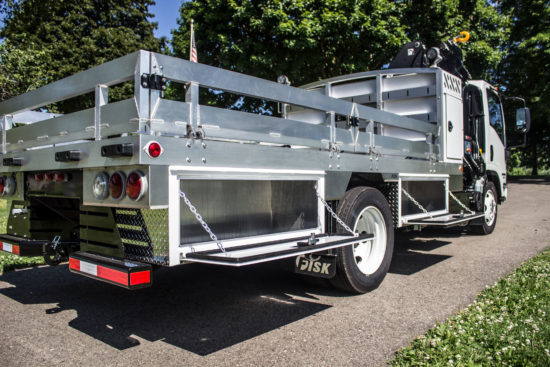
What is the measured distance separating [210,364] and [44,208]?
2.47 m

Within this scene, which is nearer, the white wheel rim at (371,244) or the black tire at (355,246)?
the black tire at (355,246)

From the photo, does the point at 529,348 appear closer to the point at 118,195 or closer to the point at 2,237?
the point at 118,195

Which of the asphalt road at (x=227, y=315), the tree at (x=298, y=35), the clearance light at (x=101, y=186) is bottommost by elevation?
the asphalt road at (x=227, y=315)

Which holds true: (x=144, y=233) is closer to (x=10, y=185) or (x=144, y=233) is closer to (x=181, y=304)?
(x=181, y=304)

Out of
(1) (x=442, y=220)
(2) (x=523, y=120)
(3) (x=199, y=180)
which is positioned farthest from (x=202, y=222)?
(2) (x=523, y=120)

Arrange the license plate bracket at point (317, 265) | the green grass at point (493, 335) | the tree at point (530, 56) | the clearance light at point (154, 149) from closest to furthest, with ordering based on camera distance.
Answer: the clearance light at point (154, 149) → the green grass at point (493, 335) → the license plate bracket at point (317, 265) → the tree at point (530, 56)

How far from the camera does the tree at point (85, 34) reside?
1966 cm

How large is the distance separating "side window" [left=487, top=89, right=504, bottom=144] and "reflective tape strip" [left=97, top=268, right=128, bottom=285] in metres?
7.54

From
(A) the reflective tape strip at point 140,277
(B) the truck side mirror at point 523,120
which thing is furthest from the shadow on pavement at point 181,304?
(B) the truck side mirror at point 523,120

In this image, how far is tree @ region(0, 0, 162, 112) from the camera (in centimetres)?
1966

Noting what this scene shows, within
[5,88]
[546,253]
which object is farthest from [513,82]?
[5,88]

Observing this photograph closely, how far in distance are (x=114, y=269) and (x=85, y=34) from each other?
74.2ft

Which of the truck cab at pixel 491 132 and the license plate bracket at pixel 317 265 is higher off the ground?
the truck cab at pixel 491 132

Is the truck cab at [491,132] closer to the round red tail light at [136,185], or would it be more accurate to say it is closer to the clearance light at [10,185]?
the round red tail light at [136,185]
